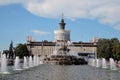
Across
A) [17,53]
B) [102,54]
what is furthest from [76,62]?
[17,53]

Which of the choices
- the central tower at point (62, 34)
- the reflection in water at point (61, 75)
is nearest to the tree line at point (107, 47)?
the central tower at point (62, 34)

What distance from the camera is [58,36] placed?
192 metres

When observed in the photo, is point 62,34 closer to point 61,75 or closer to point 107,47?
point 107,47

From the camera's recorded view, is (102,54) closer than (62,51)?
No

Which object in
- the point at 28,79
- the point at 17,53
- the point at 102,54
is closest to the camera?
the point at 28,79

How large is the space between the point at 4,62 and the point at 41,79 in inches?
430

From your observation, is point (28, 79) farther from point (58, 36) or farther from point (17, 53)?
point (58, 36)

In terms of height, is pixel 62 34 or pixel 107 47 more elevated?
pixel 62 34

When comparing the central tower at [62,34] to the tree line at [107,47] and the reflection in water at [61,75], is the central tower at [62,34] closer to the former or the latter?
the tree line at [107,47]

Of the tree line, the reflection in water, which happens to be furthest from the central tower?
the reflection in water

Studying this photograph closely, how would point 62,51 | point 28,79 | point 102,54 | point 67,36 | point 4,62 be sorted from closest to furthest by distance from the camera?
point 28,79
point 4,62
point 62,51
point 102,54
point 67,36

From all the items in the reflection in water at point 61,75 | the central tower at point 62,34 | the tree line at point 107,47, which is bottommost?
the reflection in water at point 61,75

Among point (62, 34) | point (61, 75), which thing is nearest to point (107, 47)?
point (62, 34)

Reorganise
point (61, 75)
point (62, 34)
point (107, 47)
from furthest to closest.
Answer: point (62, 34) < point (107, 47) < point (61, 75)
